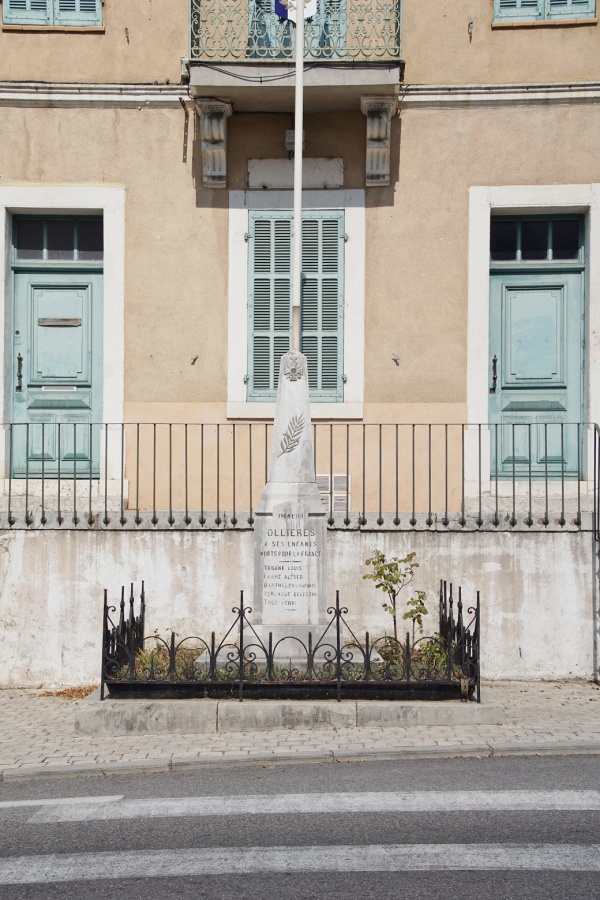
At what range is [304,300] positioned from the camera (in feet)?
42.2

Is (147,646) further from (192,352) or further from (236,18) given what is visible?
(236,18)

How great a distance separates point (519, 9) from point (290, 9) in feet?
9.01

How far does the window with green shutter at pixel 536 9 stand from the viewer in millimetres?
12594

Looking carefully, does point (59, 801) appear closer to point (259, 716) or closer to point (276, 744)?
point (276, 744)

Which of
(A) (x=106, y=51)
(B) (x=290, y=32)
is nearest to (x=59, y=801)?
(B) (x=290, y=32)

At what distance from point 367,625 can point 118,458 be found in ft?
11.8

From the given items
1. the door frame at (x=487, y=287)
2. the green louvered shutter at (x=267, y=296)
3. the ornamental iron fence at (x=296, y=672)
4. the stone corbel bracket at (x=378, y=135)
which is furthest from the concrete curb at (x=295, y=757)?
the stone corbel bracket at (x=378, y=135)

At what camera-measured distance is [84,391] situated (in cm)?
1306

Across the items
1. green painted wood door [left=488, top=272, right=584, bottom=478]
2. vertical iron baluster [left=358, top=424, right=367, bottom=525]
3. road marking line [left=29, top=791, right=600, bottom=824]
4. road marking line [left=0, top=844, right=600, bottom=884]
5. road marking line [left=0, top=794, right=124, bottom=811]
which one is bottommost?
road marking line [left=0, top=794, right=124, bottom=811]

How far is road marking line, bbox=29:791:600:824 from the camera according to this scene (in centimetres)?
652

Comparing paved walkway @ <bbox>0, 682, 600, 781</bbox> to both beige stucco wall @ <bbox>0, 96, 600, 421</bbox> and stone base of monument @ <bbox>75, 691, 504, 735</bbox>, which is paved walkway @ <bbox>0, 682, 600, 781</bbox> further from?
beige stucco wall @ <bbox>0, 96, 600, 421</bbox>

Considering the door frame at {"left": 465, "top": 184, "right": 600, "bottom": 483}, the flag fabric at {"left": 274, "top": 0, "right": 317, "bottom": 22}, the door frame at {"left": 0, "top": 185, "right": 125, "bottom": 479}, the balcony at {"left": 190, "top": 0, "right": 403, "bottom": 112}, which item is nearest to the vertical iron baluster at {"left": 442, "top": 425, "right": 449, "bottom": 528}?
the door frame at {"left": 465, "top": 184, "right": 600, "bottom": 483}

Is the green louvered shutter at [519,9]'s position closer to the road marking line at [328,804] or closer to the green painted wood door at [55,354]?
the green painted wood door at [55,354]

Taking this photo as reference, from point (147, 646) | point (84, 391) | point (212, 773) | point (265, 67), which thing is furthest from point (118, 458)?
point (212, 773)
